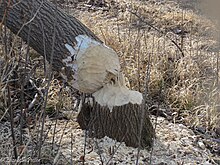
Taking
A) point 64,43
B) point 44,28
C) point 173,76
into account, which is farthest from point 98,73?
point 173,76

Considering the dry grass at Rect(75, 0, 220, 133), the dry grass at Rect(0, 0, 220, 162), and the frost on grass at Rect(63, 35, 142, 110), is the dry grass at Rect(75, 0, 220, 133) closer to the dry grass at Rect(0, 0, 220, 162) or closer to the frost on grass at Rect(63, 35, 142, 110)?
the dry grass at Rect(0, 0, 220, 162)

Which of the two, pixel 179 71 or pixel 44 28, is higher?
pixel 44 28

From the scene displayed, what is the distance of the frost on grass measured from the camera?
8.23 ft

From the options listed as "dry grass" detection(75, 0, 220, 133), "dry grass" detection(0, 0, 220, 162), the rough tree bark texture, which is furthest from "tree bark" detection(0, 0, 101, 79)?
"dry grass" detection(75, 0, 220, 133)

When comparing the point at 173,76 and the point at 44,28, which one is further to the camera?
the point at 173,76

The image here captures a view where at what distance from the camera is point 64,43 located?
2584mm

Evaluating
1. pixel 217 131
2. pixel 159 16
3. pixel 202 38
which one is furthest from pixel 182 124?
pixel 159 16

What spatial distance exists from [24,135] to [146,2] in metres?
4.64

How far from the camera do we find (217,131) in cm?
310

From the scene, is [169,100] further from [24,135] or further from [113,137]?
[24,135]

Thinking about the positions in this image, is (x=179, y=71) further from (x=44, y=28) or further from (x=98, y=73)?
(x=44, y=28)

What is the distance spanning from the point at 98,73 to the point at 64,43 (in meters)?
0.29

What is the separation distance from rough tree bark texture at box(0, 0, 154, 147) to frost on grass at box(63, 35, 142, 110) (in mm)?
41

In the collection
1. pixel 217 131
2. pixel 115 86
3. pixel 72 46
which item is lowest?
pixel 217 131
